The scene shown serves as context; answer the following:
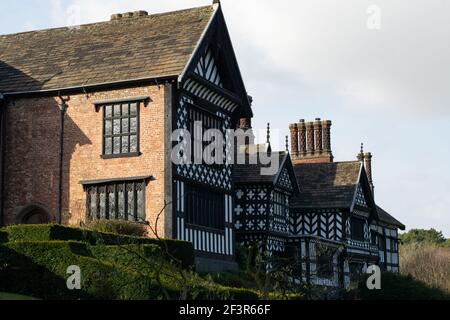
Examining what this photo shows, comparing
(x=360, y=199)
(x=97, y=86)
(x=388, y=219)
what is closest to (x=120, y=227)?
(x=97, y=86)

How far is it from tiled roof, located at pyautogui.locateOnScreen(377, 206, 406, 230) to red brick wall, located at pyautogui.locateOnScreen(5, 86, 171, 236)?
977 inches

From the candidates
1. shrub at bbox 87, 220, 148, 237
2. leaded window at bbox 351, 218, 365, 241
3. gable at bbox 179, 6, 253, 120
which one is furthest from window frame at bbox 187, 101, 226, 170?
leaded window at bbox 351, 218, 365, 241

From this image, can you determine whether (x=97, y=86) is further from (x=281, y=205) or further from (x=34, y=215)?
(x=281, y=205)

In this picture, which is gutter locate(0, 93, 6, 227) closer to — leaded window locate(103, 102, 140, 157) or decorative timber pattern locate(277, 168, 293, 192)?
leaded window locate(103, 102, 140, 157)

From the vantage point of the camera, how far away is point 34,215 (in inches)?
1141

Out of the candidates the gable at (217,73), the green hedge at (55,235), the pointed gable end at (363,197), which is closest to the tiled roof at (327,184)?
the pointed gable end at (363,197)

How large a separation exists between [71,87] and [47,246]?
9877 millimetres

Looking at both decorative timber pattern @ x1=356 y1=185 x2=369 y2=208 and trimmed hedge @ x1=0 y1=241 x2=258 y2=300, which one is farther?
decorative timber pattern @ x1=356 y1=185 x2=369 y2=208

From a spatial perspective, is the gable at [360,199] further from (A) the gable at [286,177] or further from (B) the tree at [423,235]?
(B) the tree at [423,235]

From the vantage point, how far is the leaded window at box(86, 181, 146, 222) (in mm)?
27359

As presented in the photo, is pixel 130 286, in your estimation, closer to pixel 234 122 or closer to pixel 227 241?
pixel 227 241

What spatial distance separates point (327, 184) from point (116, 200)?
1731 cm

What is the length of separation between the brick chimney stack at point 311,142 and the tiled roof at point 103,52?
1973 cm
